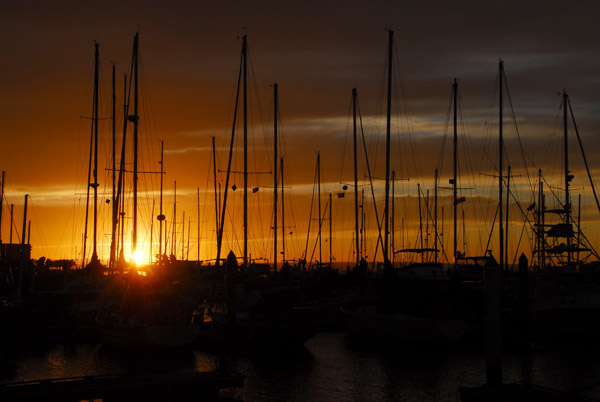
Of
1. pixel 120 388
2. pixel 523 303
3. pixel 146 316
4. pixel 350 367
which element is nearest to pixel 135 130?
pixel 146 316

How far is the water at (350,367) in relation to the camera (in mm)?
31406

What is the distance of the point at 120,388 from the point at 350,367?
15.8 metres

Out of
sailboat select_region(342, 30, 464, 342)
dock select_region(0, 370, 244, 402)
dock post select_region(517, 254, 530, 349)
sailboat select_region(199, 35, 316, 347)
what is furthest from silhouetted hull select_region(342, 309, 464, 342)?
dock select_region(0, 370, 244, 402)

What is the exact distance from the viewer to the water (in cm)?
3141

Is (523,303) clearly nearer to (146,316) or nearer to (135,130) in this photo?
(146,316)

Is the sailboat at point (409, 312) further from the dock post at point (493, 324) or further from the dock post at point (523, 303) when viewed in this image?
the dock post at point (493, 324)

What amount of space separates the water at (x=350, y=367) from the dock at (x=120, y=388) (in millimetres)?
3922

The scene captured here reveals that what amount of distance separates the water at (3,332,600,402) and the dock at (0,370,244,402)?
392 cm

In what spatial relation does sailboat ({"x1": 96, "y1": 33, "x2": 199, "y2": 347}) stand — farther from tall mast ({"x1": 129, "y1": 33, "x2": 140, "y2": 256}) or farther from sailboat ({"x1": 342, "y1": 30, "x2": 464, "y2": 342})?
sailboat ({"x1": 342, "y1": 30, "x2": 464, "y2": 342})

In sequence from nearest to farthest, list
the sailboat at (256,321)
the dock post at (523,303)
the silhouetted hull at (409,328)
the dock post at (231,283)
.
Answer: the dock post at (231,283) → the sailboat at (256,321) → the dock post at (523,303) → the silhouetted hull at (409,328)

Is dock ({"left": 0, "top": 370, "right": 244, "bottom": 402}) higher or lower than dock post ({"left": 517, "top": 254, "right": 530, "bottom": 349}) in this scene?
lower

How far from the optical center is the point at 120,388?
24875mm

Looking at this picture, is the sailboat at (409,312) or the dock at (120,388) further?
the sailboat at (409,312)

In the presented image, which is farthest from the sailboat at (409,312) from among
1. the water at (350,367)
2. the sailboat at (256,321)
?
the sailboat at (256,321)
